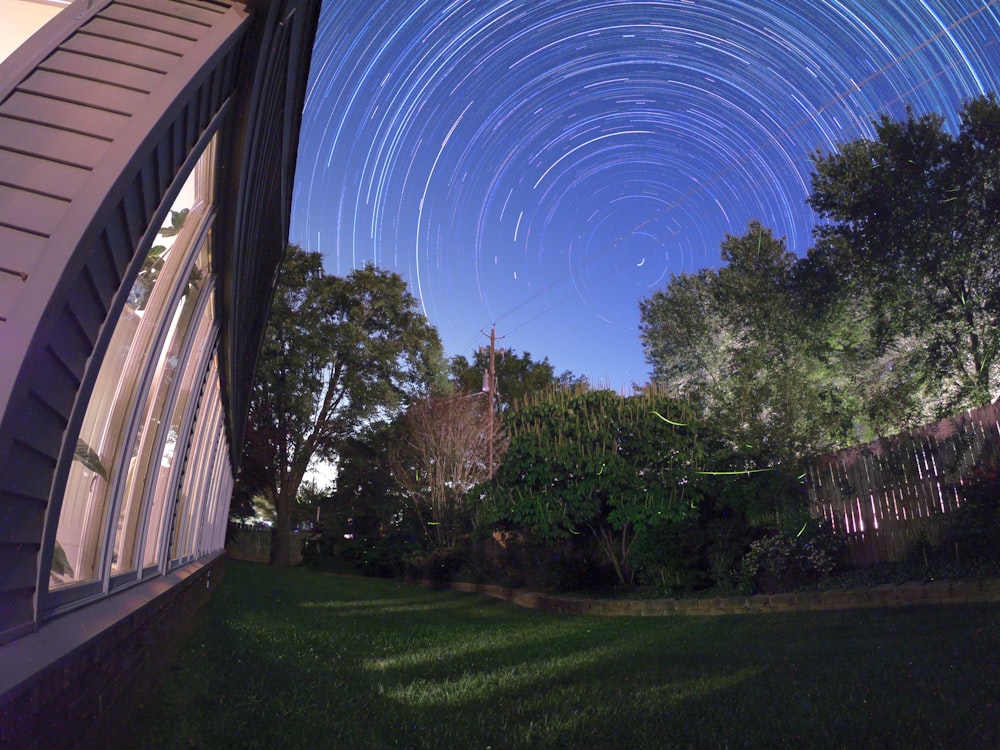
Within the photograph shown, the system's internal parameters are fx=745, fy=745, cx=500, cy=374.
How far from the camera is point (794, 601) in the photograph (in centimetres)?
891

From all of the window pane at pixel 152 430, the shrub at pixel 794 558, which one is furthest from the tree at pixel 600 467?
the window pane at pixel 152 430

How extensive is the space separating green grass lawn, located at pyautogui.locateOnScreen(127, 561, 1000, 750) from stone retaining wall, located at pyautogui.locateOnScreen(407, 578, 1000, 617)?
1.21 ft

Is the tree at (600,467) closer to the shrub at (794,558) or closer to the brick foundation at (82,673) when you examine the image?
the shrub at (794,558)

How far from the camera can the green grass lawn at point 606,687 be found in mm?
3355

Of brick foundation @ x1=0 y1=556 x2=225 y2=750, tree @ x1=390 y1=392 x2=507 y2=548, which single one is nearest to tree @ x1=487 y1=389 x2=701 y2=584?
brick foundation @ x1=0 y1=556 x2=225 y2=750

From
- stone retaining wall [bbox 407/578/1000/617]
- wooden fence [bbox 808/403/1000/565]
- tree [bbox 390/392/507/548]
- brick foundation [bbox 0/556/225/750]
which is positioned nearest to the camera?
brick foundation [bbox 0/556/225/750]

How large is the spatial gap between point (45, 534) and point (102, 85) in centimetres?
142

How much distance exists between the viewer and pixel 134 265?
2.46m

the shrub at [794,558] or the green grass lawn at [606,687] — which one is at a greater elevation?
the shrub at [794,558]

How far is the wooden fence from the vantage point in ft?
28.2

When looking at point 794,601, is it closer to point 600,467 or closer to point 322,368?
point 600,467

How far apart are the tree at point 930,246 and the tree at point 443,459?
13.1 m

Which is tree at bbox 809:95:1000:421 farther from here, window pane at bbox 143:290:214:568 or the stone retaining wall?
window pane at bbox 143:290:214:568

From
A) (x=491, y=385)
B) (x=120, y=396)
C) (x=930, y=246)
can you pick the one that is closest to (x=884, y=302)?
(x=930, y=246)
